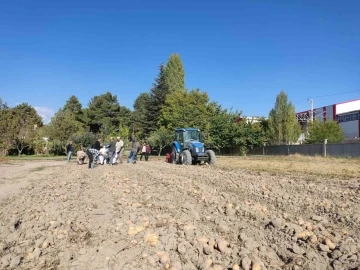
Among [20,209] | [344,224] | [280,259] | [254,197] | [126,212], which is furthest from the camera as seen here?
[254,197]

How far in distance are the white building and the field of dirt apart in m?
46.0

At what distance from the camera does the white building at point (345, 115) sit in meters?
49.8

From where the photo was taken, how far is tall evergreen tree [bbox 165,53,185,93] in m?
60.2

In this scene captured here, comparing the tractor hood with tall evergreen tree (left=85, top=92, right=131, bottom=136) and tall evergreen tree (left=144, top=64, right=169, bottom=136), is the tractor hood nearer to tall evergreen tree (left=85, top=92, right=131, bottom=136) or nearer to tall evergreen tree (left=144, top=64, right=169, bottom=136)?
tall evergreen tree (left=144, top=64, right=169, bottom=136)

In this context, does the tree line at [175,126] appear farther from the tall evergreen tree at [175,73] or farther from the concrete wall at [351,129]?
the concrete wall at [351,129]

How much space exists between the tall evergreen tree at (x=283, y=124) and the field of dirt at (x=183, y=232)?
44253 mm

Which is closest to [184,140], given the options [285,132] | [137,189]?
[137,189]

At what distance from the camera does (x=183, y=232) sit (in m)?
5.24

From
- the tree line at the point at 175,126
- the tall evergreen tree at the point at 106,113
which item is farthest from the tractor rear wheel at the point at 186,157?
the tall evergreen tree at the point at 106,113

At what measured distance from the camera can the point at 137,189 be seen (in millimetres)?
9680

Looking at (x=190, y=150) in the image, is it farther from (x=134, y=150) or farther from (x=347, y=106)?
(x=347, y=106)

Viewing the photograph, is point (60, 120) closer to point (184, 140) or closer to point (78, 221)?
point (184, 140)

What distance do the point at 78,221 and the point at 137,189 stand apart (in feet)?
11.9

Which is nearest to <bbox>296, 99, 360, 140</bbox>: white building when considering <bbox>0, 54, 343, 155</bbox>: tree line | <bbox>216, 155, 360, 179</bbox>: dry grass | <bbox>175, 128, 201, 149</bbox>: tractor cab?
<bbox>0, 54, 343, 155</bbox>: tree line
